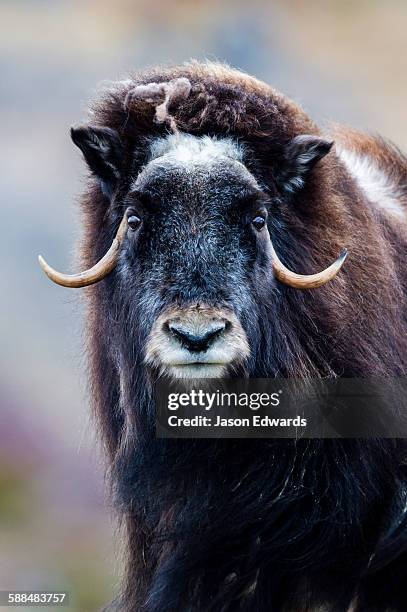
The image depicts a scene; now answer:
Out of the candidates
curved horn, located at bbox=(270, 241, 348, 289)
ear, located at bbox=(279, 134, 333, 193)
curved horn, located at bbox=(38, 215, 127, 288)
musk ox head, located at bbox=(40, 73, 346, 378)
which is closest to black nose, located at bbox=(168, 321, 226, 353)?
musk ox head, located at bbox=(40, 73, 346, 378)

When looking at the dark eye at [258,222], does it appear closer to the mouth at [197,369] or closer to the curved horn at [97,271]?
the curved horn at [97,271]

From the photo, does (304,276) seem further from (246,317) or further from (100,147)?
Answer: (100,147)

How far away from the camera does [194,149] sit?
5211 mm

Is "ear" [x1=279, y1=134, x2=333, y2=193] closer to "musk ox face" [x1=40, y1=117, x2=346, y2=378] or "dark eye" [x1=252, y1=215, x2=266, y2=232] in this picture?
"musk ox face" [x1=40, y1=117, x2=346, y2=378]

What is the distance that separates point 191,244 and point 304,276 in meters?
0.47

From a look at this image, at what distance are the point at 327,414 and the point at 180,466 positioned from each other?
2.02 ft

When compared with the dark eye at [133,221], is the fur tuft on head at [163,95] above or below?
above

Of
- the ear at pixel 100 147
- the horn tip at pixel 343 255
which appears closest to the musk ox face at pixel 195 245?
the ear at pixel 100 147

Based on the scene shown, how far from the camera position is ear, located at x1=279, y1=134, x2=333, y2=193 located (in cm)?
529

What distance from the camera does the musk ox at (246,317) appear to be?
16.9 feet

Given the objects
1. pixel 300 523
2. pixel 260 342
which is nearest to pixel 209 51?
pixel 260 342

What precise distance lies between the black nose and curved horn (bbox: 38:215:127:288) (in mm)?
638

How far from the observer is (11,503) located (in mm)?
7777

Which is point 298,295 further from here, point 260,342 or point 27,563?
point 27,563
